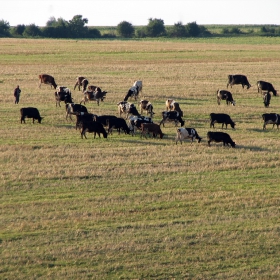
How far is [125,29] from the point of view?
122375 mm

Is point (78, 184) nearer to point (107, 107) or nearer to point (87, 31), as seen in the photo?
point (107, 107)

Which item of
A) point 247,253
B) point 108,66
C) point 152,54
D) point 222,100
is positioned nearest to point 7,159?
point 247,253

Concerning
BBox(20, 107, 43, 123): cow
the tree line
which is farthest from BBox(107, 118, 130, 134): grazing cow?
Answer: the tree line

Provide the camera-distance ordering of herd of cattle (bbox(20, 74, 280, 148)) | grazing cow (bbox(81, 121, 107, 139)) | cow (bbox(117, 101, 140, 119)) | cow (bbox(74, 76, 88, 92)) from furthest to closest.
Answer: cow (bbox(74, 76, 88, 92)) < cow (bbox(117, 101, 140, 119)) < grazing cow (bbox(81, 121, 107, 139)) < herd of cattle (bbox(20, 74, 280, 148))

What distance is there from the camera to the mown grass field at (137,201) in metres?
13.4

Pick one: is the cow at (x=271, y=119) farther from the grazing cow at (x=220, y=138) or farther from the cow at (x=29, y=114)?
the cow at (x=29, y=114)

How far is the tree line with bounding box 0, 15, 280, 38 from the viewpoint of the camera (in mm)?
115375

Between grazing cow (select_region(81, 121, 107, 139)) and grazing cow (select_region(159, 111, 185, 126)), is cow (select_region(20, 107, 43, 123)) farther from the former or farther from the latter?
grazing cow (select_region(159, 111, 185, 126))

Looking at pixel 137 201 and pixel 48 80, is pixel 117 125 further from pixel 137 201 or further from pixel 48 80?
pixel 48 80

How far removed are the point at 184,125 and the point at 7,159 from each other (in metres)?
8.92

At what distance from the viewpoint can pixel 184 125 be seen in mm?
27766

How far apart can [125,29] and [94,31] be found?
781 cm

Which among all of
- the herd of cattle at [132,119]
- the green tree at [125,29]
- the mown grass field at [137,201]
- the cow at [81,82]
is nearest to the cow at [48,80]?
the cow at [81,82]

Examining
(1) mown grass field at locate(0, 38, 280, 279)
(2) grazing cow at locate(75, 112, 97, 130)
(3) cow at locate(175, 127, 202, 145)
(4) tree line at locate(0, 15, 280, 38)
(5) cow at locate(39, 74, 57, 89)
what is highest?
(4) tree line at locate(0, 15, 280, 38)
